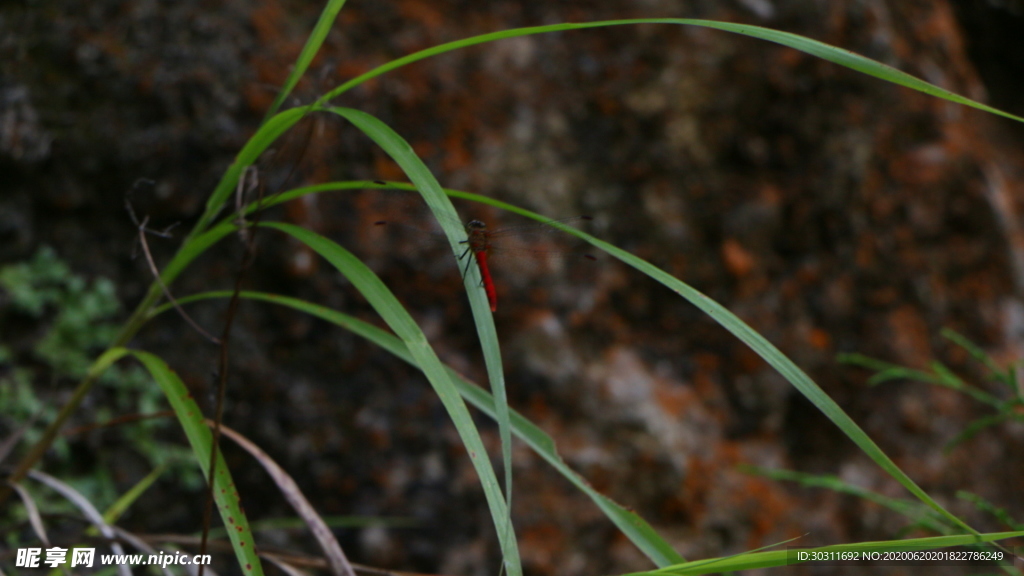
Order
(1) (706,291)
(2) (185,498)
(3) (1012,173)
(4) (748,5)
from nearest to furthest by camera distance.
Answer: (2) (185,498) < (1) (706,291) < (4) (748,5) < (3) (1012,173)

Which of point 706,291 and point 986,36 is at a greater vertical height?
point 986,36

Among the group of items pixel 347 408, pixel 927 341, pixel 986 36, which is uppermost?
pixel 986 36

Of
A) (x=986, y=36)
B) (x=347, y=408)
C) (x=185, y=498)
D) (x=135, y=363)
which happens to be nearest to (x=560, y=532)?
(x=347, y=408)

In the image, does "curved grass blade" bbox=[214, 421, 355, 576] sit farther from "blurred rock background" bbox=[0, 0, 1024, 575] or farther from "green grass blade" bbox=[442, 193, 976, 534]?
"blurred rock background" bbox=[0, 0, 1024, 575]

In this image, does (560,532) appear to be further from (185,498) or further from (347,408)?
(185,498)

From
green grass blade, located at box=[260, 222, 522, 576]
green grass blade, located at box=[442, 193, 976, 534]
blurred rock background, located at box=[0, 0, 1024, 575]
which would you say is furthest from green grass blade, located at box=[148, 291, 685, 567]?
blurred rock background, located at box=[0, 0, 1024, 575]

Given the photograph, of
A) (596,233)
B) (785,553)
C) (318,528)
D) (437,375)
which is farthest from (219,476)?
(596,233)

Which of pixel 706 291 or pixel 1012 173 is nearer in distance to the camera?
pixel 706 291

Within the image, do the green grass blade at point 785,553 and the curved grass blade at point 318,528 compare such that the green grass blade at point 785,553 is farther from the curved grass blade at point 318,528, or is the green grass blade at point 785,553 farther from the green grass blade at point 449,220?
the curved grass blade at point 318,528
